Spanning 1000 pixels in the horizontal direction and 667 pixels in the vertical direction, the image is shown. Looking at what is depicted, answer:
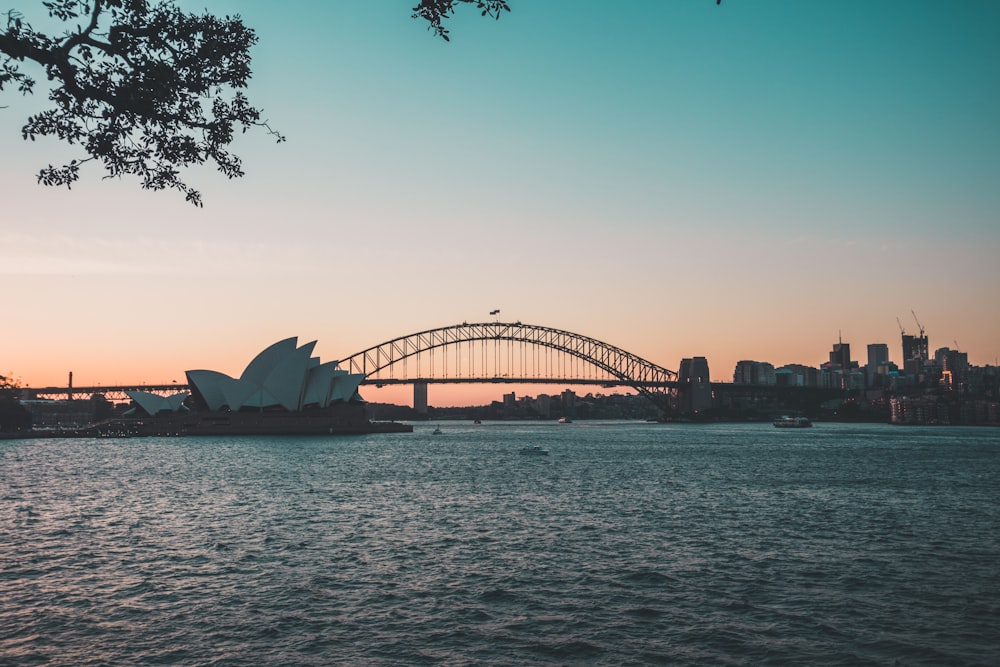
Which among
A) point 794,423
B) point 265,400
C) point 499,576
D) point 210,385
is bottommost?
point 794,423

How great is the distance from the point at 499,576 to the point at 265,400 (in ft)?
310

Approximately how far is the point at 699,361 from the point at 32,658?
167662mm

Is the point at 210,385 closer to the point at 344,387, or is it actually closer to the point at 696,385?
the point at 344,387

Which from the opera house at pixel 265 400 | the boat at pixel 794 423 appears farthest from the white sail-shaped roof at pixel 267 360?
the boat at pixel 794 423

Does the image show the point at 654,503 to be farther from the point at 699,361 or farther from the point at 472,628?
the point at 699,361

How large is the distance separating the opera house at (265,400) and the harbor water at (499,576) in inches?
2737

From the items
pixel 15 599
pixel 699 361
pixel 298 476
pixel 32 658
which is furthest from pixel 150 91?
pixel 699 361

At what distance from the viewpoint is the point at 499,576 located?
16906 mm

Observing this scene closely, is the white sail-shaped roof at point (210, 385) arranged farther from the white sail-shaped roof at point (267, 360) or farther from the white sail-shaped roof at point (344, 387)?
the white sail-shaped roof at point (344, 387)

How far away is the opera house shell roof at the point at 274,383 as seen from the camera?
341ft

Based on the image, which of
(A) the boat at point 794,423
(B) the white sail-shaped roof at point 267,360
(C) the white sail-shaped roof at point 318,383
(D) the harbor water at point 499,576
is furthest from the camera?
(A) the boat at point 794,423

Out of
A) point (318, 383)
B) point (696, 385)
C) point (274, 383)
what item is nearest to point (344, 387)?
point (318, 383)

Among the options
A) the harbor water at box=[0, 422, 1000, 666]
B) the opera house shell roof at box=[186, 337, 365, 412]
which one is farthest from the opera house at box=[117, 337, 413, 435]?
the harbor water at box=[0, 422, 1000, 666]

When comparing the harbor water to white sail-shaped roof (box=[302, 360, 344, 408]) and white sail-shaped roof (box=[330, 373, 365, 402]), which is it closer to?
white sail-shaped roof (box=[302, 360, 344, 408])
